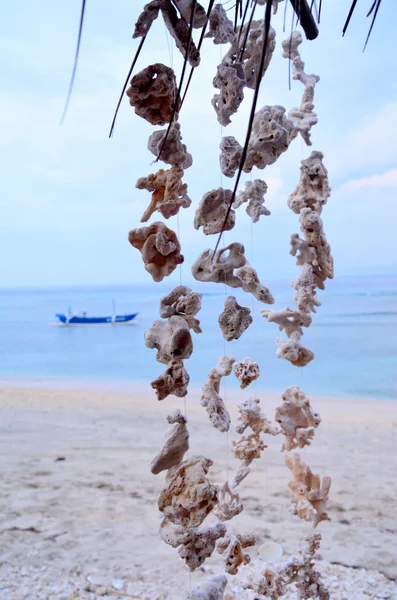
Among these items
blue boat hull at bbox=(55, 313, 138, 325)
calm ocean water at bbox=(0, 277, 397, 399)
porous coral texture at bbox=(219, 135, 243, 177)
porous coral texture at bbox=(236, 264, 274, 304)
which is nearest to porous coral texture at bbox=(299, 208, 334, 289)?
porous coral texture at bbox=(236, 264, 274, 304)

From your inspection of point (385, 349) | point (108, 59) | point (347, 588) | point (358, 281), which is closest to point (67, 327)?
point (385, 349)

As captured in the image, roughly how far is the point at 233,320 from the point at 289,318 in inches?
12.7

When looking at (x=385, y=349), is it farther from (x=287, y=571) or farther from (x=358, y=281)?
(x=358, y=281)

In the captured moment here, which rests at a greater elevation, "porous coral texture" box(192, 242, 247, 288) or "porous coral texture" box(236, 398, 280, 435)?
"porous coral texture" box(192, 242, 247, 288)

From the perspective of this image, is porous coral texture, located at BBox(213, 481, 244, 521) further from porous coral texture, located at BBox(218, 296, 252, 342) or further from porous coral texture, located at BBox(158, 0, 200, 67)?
porous coral texture, located at BBox(158, 0, 200, 67)

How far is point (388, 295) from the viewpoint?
29.5ft

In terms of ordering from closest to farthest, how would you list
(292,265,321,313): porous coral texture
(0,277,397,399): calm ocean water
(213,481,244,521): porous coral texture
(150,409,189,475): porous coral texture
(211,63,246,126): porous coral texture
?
1. (211,63,246,126): porous coral texture
2. (150,409,189,475): porous coral texture
3. (213,481,244,521): porous coral texture
4. (292,265,321,313): porous coral texture
5. (0,277,397,399): calm ocean water

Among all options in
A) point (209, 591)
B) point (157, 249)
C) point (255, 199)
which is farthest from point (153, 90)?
point (209, 591)

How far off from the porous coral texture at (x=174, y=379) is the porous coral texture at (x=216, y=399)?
0.10 m

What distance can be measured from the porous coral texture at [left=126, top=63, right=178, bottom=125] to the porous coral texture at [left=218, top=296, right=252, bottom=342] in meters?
0.23

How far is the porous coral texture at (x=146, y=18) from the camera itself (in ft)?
1.51

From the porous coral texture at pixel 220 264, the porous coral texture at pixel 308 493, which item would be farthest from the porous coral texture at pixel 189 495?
the porous coral texture at pixel 308 493

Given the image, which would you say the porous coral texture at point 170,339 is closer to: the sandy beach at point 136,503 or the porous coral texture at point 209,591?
the porous coral texture at point 209,591

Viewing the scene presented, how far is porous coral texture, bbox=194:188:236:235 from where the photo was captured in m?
0.65
